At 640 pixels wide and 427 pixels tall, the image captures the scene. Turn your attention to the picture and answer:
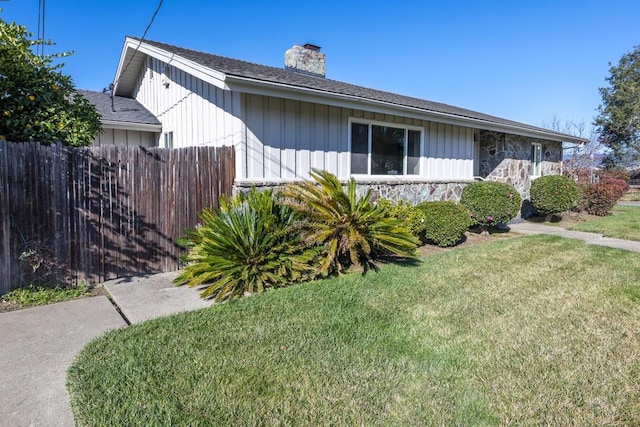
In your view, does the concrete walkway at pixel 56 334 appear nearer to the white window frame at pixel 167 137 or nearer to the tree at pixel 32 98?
the tree at pixel 32 98

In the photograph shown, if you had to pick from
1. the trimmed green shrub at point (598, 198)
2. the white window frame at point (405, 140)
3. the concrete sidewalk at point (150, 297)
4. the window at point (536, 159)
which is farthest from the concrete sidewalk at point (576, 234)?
the concrete sidewalk at point (150, 297)

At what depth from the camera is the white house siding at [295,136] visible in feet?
20.8

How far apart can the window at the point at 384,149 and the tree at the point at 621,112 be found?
87.7ft

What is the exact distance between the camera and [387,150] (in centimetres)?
863

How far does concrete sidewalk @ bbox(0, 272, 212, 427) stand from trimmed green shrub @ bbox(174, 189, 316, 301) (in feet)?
1.07

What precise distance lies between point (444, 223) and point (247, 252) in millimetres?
4543

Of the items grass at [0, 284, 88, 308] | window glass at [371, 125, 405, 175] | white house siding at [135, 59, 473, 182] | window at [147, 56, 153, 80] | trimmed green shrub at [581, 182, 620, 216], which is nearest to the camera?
grass at [0, 284, 88, 308]

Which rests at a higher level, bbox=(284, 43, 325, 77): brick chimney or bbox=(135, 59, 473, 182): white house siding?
bbox=(284, 43, 325, 77): brick chimney

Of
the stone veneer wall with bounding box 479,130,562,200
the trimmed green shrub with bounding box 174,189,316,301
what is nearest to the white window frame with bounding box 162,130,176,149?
the trimmed green shrub with bounding box 174,189,316,301

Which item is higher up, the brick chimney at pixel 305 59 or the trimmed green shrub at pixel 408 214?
the brick chimney at pixel 305 59

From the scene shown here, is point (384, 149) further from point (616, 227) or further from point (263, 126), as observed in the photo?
point (616, 227)

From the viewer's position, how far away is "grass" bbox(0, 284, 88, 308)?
4.43 m

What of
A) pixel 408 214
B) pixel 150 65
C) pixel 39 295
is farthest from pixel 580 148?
pixel 39 295

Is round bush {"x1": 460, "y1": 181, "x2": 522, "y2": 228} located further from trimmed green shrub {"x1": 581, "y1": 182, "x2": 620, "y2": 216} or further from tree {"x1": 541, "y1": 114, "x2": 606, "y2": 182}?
tree {"x1": 541, "y1": 114, "x2": 606, "y2": 182}
